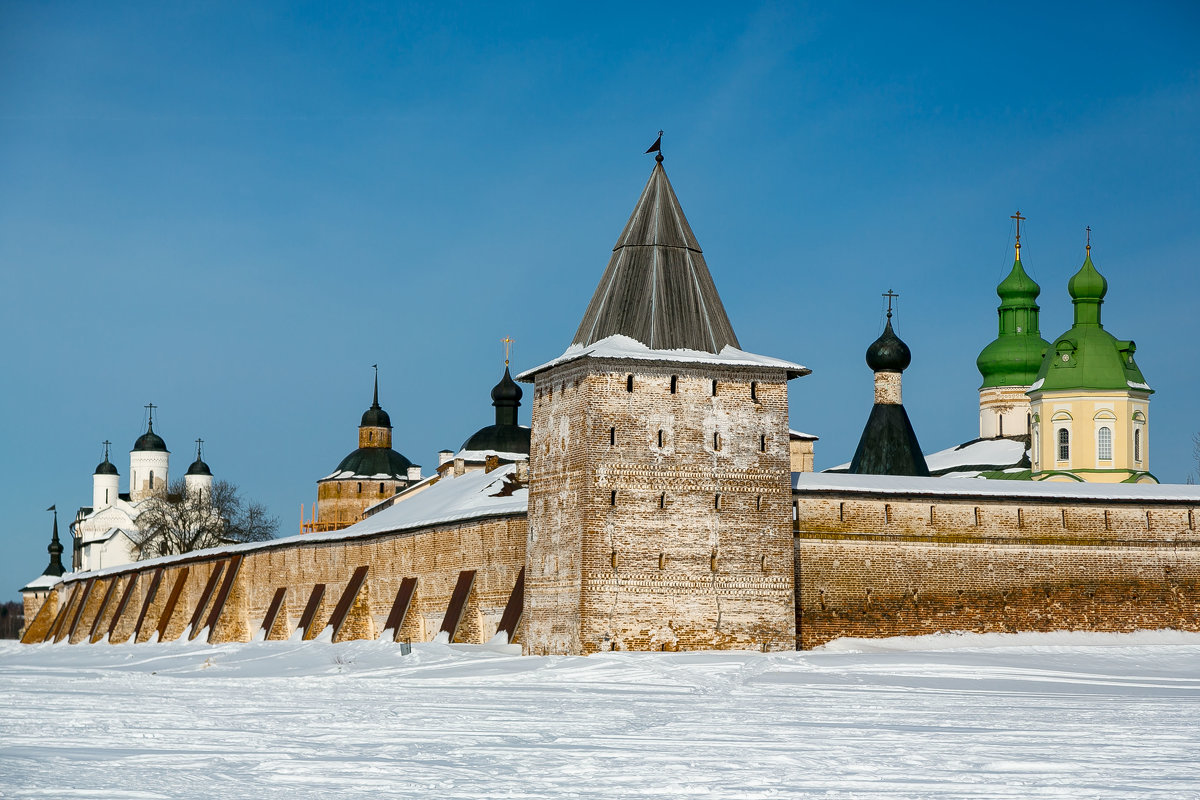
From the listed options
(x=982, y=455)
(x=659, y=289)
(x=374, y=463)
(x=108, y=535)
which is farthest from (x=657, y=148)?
(x=108, y=535)

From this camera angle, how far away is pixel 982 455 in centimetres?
4422

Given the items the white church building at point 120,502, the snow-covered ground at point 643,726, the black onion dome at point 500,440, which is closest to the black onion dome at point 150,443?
the white church building at point 120,502

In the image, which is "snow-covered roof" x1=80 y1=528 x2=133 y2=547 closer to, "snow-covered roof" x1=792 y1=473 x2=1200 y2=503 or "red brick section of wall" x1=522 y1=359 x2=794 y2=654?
"snow-covered roof" x1=792 y1=473 x2=1200 y2=503

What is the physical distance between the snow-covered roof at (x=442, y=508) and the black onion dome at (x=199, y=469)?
1600 inches

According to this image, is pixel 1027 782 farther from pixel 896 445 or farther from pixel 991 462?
pixel 991 462

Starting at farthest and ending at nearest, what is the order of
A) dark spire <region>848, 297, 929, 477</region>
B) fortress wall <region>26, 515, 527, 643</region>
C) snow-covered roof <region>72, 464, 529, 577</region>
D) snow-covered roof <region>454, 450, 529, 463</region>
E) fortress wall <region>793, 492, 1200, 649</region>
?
1. snow-covered roof <region>454, 450, 529, 463</region>
2. dark spire <region>848, 297, 929, 477</region>
3. snow-covered roof <region>72, 464, 529, 577</region>
4. fortress wall <region>26, 515, 527, 643</region>
5. fortress wall <region>793, 492, 1200, 649</region>

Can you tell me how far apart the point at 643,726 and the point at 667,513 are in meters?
8.83

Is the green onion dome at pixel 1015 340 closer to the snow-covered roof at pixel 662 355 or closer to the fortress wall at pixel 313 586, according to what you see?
the fortress wall at pixel 313 586

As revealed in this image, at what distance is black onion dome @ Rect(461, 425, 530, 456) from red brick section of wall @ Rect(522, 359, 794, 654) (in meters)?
31.6

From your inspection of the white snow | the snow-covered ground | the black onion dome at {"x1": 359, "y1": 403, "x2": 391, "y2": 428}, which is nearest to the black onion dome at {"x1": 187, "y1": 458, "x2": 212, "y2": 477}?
the black onion dome at {"x1": 359, "y1": 403, "x2": 391, "y2": 428}

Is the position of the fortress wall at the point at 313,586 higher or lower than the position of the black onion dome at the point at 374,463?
lower

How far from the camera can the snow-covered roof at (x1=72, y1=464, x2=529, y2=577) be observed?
29281 mm

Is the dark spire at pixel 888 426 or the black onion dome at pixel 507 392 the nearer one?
the dark spire at pixel 888 426

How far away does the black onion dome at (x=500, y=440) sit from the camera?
184ft
